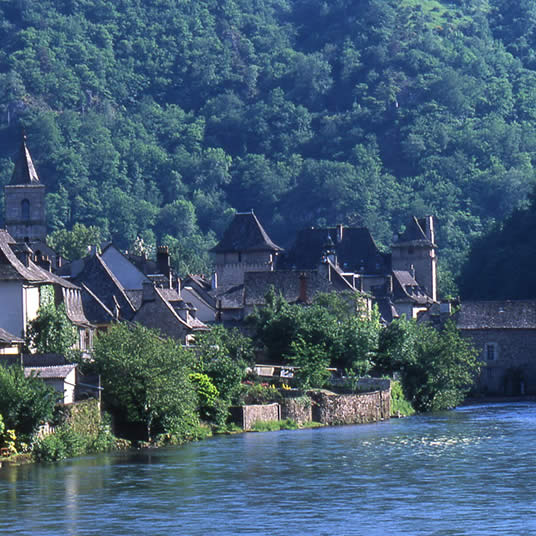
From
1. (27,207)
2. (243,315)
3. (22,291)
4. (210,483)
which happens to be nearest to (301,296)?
(243,315)

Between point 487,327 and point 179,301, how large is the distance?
1014 inches

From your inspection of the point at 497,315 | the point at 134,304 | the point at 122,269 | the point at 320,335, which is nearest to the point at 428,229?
the point at 497,315

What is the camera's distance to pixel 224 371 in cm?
8050

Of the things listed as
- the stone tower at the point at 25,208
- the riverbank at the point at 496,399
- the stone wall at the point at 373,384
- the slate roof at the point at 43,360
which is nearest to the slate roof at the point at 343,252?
the stone tower at the point at 25,208

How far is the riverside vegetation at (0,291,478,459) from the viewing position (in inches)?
2581

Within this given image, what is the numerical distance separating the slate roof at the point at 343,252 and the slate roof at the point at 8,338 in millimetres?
83394

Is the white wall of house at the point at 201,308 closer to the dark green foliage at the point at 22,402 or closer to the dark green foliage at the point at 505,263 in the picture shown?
the dark green foliage at the point at 505,263

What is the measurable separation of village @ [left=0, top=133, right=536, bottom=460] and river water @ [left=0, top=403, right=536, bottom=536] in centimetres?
720

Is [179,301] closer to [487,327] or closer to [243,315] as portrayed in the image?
[243,315]

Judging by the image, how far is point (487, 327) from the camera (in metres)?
116

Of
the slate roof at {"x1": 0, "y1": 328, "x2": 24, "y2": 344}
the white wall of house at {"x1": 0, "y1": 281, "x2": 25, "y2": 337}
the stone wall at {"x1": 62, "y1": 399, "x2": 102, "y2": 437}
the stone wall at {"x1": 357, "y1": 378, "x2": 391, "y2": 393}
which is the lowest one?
the stone wall at {"x1": 62, "y1": 399, "x2": 102, "y2": 437}

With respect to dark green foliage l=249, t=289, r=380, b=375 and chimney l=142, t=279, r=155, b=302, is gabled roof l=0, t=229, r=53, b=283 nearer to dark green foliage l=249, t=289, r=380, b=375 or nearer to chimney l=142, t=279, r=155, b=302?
chimney l=142, t=279, r=155, b=302

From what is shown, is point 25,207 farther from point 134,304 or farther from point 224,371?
point 224,371

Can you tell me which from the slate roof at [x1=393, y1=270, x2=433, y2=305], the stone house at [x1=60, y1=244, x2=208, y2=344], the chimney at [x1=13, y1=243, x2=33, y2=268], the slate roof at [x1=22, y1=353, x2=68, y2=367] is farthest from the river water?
the slate roof at [x1=393, y1=270, x2=433, y2=305]
